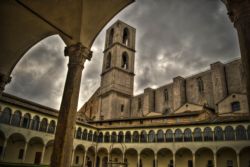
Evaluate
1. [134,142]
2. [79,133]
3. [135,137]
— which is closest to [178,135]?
[135,137]

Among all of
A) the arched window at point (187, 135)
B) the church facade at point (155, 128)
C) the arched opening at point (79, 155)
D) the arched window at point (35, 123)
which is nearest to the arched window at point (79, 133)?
the church facade at point (155, 128)

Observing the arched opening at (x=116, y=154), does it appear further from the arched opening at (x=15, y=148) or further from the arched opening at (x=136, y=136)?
the arched opening at (x=15, y=148)

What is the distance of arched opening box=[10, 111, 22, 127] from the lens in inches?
802

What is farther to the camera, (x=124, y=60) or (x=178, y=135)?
(x=124, y=60)

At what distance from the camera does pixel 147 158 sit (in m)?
28.2

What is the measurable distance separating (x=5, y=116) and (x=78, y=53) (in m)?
16.9

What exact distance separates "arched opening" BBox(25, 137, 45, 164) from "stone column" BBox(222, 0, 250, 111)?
2342cm

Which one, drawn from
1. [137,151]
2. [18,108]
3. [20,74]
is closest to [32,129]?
[18,108]

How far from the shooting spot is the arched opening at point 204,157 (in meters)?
23.9

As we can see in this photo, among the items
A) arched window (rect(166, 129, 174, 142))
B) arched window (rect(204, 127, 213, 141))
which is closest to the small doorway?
arched window (rect(166, 129, 174, 142))

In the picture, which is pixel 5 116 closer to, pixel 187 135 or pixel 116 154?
pixel 116 154

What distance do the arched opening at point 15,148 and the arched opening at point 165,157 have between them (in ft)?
53.8

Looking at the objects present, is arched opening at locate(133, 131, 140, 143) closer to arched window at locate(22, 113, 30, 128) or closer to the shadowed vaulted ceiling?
arched window at locate(22, 113, 30, 128)

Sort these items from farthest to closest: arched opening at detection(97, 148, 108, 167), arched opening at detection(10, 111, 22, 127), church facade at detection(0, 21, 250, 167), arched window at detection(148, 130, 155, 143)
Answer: arched opening at detection(97, 148, 108, 167) → arched window at detection(148, 130, 155, 143) → church facade at detection(0, 21, 250, 167) → arched opening at detection(10, 111, 22, 127)
